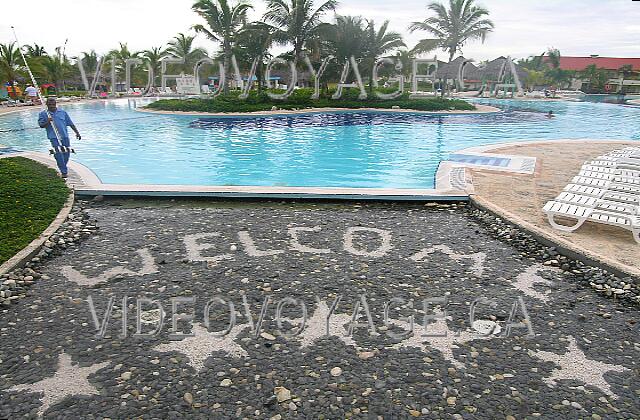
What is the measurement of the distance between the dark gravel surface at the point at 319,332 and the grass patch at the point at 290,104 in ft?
82.2

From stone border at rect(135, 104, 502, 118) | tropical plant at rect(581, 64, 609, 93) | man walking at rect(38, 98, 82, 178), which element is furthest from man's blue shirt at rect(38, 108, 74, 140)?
tropical plant at rect(581, 64, 609, 93)

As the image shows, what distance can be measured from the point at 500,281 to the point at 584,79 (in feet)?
277

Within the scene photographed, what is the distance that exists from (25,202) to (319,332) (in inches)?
250

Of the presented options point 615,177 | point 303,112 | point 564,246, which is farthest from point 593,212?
point 303,112

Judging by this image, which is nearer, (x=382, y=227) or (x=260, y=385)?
(x=260, y=385)

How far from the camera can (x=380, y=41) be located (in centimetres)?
3512

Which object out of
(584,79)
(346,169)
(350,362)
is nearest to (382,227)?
(350,362)

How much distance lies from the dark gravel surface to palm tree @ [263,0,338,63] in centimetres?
2909

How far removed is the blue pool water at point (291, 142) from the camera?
1248 cm

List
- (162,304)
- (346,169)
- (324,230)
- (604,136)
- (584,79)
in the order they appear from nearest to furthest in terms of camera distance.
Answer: (162,304)
(324,230)
(346,169)
(604,136)
(584,79)

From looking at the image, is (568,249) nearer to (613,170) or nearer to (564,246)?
(564,246)

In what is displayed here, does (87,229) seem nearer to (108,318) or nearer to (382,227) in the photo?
(108,318)

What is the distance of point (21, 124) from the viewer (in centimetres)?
2441

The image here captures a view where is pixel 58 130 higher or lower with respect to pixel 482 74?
lower
